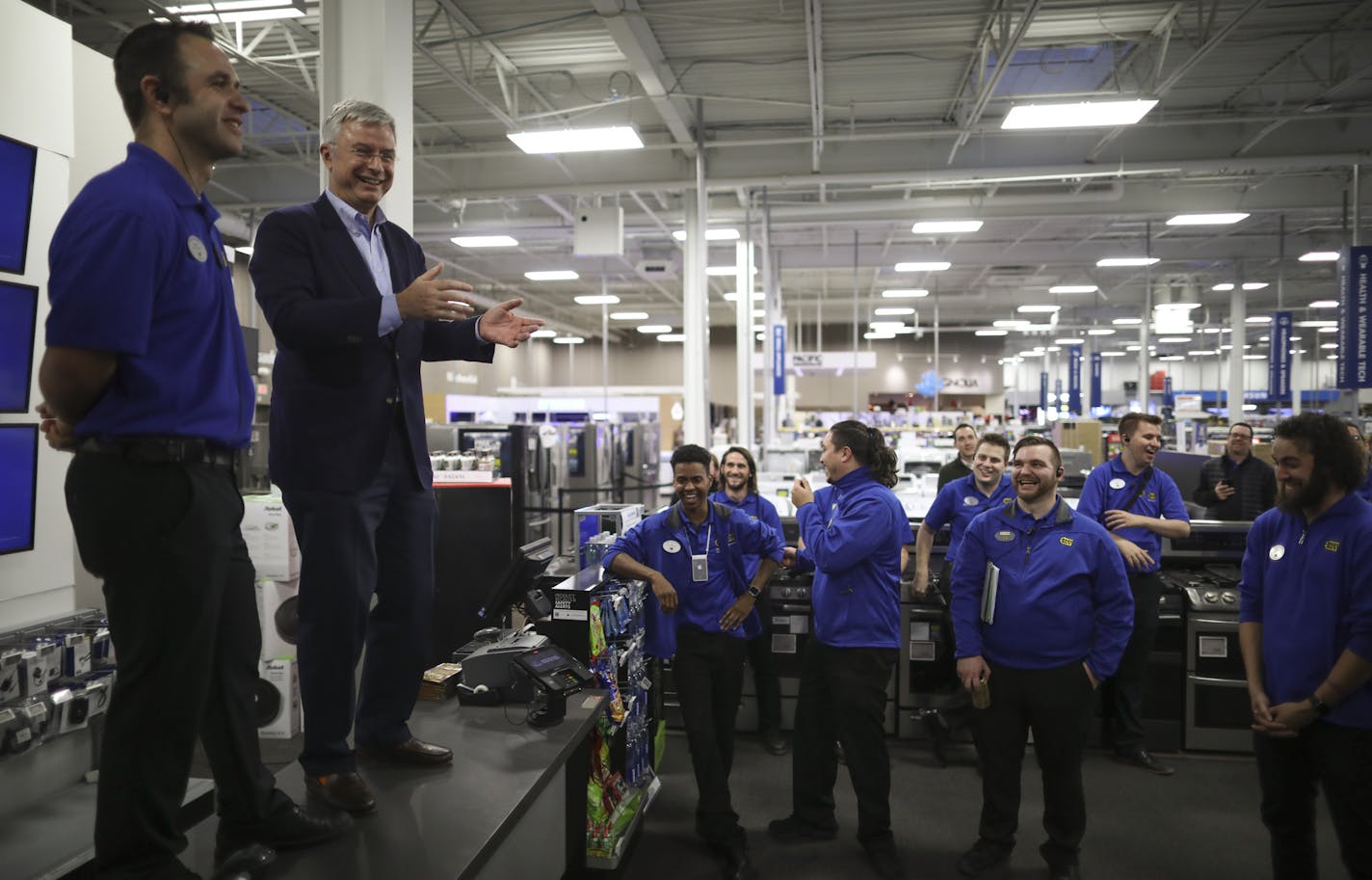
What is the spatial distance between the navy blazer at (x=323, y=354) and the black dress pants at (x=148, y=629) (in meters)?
0.33

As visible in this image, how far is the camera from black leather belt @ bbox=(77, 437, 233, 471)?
4.53ft

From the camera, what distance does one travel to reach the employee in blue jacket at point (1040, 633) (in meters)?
3.09

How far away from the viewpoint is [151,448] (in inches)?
55.0

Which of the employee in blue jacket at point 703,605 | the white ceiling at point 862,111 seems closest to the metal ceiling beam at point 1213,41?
the white ceiling at point 862,111

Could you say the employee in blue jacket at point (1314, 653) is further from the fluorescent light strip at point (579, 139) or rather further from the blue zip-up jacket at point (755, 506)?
the fluorescent light strip at point (579, 139)

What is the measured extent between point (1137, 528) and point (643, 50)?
17.7ft

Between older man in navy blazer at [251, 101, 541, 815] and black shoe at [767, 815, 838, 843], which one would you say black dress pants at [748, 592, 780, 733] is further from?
older man in navy blazer at [251, 101, 541, 815]

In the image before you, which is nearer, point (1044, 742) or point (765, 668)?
point (1044, 742)

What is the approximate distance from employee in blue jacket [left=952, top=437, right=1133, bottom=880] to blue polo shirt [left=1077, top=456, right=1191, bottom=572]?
158 cm

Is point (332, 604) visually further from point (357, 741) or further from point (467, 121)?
point (467, 121)

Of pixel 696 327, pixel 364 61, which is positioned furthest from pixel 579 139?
pixel 364 61

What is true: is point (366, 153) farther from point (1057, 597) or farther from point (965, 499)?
point (965, 499)

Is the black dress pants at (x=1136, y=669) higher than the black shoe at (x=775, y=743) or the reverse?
higher

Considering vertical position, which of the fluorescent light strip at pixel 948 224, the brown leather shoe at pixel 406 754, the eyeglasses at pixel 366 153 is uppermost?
the fluorescent light strip at pixel 948 224
